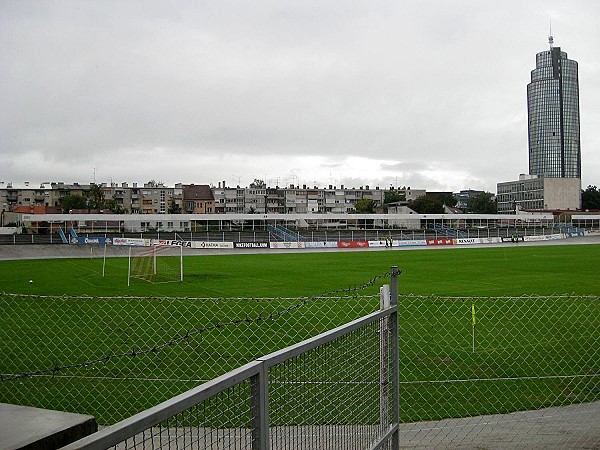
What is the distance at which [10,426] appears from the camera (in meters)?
2.82

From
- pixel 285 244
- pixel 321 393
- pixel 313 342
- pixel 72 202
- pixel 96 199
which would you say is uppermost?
pixel 96 199

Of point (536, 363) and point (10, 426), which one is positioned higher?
point (10, 426)

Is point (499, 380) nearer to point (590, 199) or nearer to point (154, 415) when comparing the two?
point (154, 415)

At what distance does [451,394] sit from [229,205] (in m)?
133

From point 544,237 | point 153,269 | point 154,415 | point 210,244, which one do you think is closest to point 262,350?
point 154,415

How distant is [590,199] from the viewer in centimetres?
14888

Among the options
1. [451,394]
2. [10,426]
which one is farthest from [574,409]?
[10,426]

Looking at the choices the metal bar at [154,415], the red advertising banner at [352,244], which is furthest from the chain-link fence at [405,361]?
the red advertising banner at [352,244]

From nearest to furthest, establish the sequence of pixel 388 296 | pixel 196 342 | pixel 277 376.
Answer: pixel 277 376, pixel 388 296, pixel 196 342

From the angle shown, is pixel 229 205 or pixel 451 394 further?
pixel 229 205

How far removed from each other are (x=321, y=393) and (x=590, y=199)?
162 metres

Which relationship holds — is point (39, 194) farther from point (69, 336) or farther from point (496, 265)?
point (69, 336)

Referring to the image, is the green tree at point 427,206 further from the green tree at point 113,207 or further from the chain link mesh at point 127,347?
the chain link mesh at point 127,347

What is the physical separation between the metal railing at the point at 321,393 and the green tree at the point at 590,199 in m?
161
